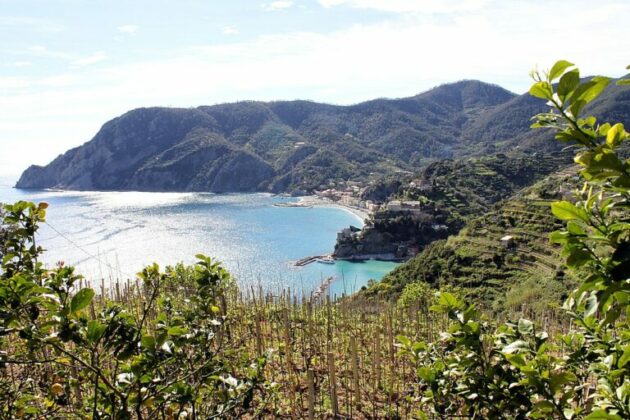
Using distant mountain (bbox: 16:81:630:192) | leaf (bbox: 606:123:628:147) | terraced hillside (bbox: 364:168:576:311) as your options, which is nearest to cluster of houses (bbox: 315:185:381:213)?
distant mountain (bbox: 16:81:630:192)

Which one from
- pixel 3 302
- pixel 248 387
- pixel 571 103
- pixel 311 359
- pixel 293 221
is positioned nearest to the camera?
pixel 571 103

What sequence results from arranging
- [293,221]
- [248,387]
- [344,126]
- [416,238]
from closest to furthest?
[248,387], [416,238], [293,221], [344,126]

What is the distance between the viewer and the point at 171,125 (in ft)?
484

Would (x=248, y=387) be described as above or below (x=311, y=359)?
above

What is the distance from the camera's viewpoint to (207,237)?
6375 cm

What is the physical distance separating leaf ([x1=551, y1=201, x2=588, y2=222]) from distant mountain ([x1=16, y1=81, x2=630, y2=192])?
348ft

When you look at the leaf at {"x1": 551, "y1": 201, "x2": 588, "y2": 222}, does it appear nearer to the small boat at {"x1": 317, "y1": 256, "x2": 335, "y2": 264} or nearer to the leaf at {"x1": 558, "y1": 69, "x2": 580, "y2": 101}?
the leaf at {"x1": 558, "y1": 69, "x2": 580, "y2": 101}

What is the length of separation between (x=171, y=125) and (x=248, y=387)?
156m

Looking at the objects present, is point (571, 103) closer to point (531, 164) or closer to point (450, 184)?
point (450, 184)

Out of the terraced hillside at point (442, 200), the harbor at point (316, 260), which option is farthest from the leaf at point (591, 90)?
the terraced hillside at point (442, 200)

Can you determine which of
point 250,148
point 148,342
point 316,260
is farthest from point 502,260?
point 250,148

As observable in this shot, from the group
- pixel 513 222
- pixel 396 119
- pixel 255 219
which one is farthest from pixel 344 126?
pixel 513 222

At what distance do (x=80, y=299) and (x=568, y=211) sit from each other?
1.38 meters

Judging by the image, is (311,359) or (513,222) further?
(513,222)
